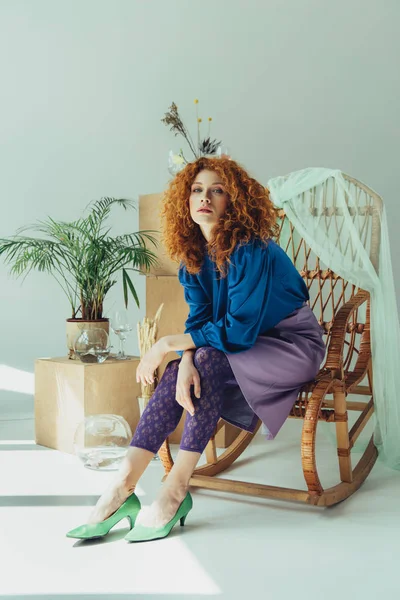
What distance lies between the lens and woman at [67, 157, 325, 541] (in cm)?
204

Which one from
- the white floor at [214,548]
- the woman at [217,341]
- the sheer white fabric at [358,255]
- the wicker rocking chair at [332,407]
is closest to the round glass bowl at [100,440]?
the white floor at [214,548]

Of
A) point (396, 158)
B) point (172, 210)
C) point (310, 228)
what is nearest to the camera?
point (172, 210)

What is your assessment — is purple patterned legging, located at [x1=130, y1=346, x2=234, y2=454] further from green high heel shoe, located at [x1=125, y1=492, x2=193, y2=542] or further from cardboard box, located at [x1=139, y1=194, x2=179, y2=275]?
cardboard box, located at [x1=139, y1=194, x2=179, y2=275]

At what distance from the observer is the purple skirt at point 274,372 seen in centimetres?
221

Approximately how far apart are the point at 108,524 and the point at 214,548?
31 cm

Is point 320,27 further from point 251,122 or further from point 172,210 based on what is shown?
point 172,210

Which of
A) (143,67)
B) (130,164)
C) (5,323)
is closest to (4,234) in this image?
(5,323)

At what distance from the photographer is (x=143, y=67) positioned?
4199 millimetres

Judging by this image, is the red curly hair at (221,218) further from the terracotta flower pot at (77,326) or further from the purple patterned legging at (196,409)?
the terracotta flower pot at (77,326)

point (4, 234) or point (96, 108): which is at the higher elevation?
point (96, 108)

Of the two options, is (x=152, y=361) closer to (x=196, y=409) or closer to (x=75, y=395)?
(x=196, y=409)

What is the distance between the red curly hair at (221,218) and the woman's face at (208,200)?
2 cm

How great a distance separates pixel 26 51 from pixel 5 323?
160 cm

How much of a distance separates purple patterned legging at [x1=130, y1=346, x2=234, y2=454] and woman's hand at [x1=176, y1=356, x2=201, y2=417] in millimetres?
23
